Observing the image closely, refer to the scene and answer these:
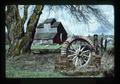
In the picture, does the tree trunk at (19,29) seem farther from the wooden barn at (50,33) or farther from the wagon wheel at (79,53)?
the wagon wheel at (79,53)

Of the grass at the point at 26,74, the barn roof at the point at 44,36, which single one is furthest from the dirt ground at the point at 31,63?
the barn roof at the point at 44,36

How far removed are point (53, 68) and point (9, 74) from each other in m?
0.31

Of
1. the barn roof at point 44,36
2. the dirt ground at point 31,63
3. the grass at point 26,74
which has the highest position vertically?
the barn roof at point 44,36

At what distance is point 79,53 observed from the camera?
2.12 meters

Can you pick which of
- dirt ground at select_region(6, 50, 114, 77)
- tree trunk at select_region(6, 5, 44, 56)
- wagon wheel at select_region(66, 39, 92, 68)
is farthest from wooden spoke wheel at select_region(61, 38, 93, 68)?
tree trunk at select_region(6, 5, 44, 56)

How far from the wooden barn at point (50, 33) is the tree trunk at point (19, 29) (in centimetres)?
5

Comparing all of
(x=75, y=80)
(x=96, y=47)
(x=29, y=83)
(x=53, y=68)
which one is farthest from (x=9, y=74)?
(x=96, y=47)

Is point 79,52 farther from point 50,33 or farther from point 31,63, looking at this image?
point 31,63

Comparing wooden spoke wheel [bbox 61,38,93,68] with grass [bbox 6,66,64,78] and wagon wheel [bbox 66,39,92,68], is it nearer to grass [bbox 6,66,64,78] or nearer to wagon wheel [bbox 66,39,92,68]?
wagon wheel [bbox 66,39,92,68]

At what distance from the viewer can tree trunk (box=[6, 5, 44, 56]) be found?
2125 mm

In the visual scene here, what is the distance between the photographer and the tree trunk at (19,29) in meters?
2.12

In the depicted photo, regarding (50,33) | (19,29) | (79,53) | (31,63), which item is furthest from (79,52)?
(19,29)

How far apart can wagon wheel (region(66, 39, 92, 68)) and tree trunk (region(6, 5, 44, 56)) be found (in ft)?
0.95

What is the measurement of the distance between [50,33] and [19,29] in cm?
22
